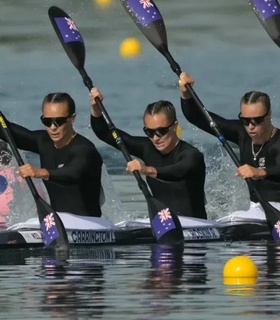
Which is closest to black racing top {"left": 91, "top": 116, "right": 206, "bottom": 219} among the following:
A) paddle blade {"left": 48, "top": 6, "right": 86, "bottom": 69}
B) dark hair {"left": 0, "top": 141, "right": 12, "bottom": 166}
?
paddle blade {"left": 48, "top": 6, "right": 86, "bottom": 69}

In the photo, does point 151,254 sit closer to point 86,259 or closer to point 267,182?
point 86,259

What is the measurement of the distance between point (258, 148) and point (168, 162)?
39.6 inches

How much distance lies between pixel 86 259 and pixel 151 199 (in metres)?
2.27

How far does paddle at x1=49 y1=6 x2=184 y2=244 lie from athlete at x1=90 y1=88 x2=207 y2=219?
213 millimetres

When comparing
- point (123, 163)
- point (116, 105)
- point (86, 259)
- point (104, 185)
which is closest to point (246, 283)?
point (86, 259)

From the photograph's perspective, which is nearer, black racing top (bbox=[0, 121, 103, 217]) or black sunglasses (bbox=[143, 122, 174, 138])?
black racing top (bbox=[0, 121, 103, 217])

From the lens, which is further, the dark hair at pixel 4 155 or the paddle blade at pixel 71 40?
the dark hair at pixel 4 155

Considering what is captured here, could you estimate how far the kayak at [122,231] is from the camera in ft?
61.6

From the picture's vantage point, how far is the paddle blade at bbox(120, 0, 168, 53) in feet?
72.9

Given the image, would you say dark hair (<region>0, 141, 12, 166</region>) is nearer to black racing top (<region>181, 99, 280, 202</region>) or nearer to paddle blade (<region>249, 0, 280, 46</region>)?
black racing top (<region>181, 99, 280, 202</region>)

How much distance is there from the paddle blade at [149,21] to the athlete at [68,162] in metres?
2.75

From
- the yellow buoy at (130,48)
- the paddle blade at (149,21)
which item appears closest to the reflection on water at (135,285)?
the paddle blade at (149,21)

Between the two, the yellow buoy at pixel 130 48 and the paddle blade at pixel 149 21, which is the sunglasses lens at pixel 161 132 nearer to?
the paddle blade at pixel 149 21

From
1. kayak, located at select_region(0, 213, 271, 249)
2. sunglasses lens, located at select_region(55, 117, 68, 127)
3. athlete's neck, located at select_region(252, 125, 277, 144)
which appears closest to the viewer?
kayak, located at select_region(0, 213, 271, 249)
